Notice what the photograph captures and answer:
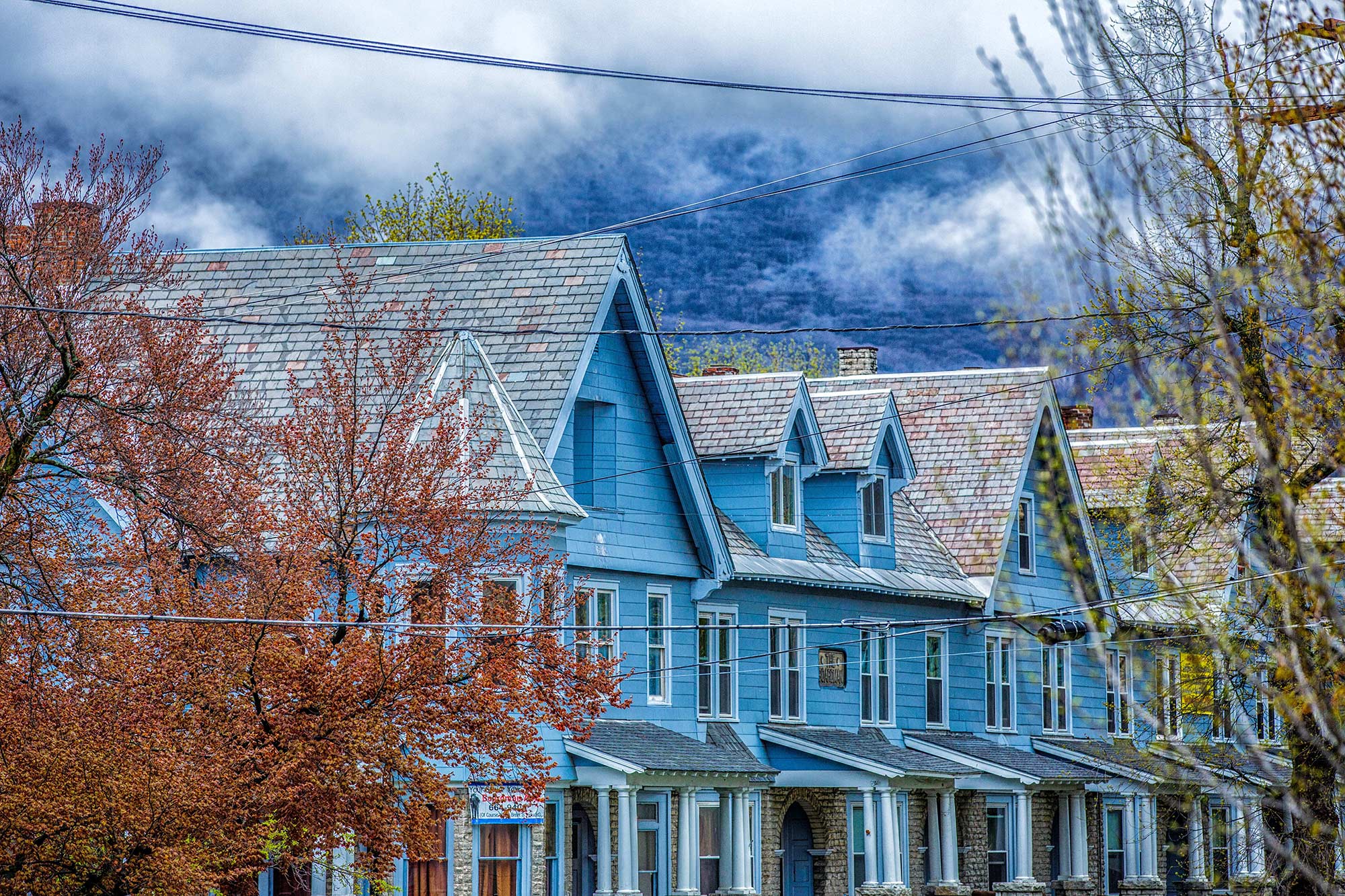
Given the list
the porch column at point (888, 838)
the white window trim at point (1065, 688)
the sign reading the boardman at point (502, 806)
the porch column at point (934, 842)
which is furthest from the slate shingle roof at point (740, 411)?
the white window trim at point (1065, 688)

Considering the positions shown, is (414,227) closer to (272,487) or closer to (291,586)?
(272,487)

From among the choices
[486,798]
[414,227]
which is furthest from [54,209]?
[414,227]

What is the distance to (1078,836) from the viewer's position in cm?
4316

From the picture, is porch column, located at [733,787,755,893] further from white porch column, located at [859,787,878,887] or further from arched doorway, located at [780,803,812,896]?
arched doorway, located at [780,803,812,896]

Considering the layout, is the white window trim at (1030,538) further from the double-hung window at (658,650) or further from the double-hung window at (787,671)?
the double-hung window at (658,650)

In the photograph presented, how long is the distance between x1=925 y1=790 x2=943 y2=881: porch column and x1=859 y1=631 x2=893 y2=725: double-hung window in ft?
6.21

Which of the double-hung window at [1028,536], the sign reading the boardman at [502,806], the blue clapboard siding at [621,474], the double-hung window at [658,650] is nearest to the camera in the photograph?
the sign reading the boardman at [502,806]

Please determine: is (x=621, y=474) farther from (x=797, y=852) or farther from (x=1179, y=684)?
(x=1179, y=684)

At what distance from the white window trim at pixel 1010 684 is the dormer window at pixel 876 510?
4.85 meters

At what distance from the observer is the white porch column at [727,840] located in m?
33.8

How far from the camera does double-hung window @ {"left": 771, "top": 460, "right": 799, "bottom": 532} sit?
119 ft

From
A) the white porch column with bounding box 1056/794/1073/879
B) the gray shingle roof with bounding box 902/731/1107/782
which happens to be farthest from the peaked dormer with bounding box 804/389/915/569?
the white porch column with bounding box 1056/794/1073/879

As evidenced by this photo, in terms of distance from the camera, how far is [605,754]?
99.3 ft

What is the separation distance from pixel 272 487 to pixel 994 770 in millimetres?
18302
